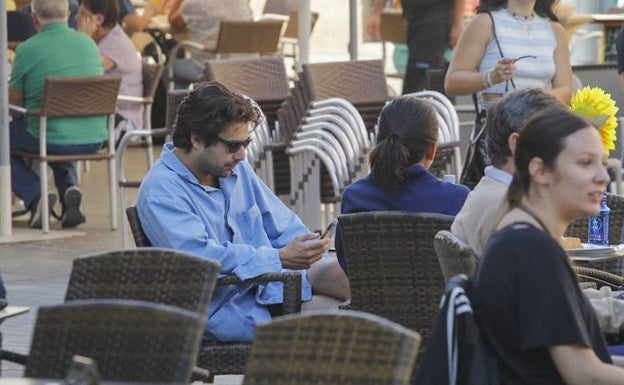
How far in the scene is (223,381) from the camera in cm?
668

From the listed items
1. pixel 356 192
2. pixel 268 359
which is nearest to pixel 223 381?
pixel 356 192

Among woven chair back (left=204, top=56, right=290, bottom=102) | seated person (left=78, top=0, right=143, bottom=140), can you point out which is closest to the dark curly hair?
woven chair back (left=204, top=56, right=290, bottom=102)

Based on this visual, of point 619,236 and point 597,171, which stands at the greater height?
point 597,171

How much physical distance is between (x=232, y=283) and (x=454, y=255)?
1202mm

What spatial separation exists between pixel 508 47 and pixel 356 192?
1939 millimetres

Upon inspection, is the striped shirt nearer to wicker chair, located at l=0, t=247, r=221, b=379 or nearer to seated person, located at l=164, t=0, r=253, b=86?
wicker chair, located at l=0, t=247, r=221, b=379

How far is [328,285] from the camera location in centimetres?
580

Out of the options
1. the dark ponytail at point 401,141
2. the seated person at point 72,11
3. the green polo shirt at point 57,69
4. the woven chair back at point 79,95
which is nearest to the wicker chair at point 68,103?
the woven chair back at point 79,95

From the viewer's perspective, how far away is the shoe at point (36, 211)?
1081 cm

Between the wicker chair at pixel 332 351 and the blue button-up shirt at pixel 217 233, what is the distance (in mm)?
2189

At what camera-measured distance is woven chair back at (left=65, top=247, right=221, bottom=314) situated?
167 inches

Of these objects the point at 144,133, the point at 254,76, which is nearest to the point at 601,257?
the point at 144,133

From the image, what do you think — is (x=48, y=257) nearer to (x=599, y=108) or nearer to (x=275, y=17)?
(x=599, y=108)

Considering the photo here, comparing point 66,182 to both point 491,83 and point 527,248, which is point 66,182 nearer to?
point 491,83
